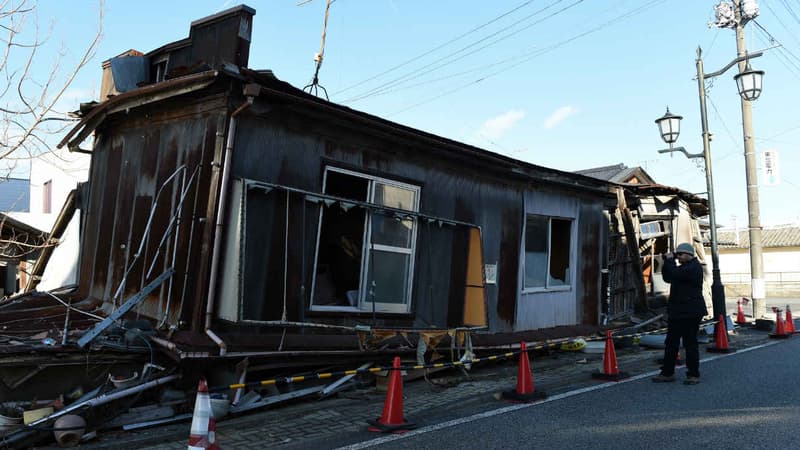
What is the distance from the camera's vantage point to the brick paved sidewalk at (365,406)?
4.89 metres

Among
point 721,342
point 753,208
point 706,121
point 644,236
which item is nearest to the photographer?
point 721,342

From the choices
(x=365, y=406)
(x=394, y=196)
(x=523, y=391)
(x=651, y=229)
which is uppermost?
(x=651, y=229)

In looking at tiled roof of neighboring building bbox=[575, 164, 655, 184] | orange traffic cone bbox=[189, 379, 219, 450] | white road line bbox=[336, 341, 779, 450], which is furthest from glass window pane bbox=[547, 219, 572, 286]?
tiled roof of neighboring building bbox=[575, 164, 655, 184]

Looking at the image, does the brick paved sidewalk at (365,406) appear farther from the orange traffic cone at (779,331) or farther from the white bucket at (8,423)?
the orange traffic cone at (779,331)

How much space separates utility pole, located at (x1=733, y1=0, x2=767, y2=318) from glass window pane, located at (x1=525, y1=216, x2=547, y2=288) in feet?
29.5

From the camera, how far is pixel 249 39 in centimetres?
643

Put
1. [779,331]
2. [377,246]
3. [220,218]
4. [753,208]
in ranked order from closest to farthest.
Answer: [220,218] < [377,246] < [779,331] < [753,208]

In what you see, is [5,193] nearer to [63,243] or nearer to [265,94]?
[63,243]

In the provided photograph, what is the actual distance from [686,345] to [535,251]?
307 centimetres

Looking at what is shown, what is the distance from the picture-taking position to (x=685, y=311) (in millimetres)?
7391

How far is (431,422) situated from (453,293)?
9.30ft

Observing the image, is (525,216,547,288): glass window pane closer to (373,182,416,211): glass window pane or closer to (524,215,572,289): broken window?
(524,215,572,289): broken window

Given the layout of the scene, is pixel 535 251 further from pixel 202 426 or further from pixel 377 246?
pixel 202 426

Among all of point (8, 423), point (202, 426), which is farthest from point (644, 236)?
point (8, 423)
